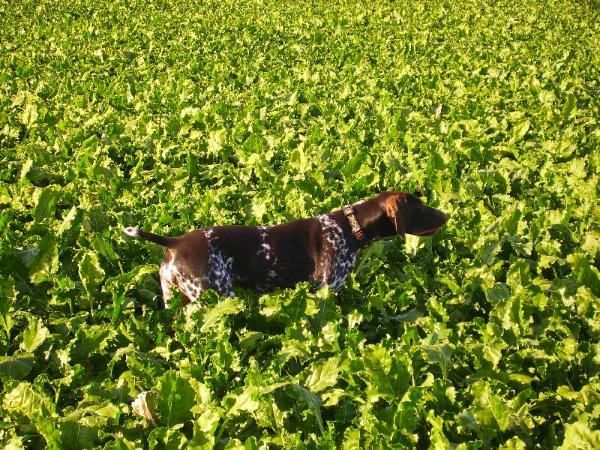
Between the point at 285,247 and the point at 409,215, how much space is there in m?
1.23

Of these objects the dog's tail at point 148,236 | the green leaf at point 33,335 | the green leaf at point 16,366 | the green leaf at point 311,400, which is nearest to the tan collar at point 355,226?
the dog's tail at point 148,236

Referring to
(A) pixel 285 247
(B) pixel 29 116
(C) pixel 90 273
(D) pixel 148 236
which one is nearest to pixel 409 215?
(A) pixel 285 247

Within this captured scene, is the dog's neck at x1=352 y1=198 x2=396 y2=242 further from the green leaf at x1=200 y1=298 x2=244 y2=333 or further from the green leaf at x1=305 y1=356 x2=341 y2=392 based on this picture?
the green leaf at x1=305 y1=356 x2=341 y2=392

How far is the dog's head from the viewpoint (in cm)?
526

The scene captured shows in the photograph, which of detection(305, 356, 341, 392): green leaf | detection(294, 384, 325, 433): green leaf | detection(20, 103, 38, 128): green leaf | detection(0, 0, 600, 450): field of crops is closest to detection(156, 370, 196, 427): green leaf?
detection(0, 0, 600, 450): field of crops

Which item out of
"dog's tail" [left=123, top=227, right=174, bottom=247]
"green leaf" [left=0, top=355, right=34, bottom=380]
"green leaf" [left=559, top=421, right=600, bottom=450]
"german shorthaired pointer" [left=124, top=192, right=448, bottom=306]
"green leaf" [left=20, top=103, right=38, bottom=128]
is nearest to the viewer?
"green leaf" [left=559, top=421, right=600, bottom=450]

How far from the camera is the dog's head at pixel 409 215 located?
17.3 ft

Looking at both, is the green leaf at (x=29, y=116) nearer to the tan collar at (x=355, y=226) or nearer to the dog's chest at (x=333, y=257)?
the dog's chest at (x=333, y=257)

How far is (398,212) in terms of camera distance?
5.25m

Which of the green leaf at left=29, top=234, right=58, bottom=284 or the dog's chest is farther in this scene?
the green leaf at left=29, top=234, right=58, bottom=284

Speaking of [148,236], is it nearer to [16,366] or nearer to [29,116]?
[16,366]

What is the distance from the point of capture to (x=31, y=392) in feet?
12.8

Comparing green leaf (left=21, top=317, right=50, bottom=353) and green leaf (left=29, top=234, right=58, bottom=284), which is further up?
green leaf (left=29, top=234, right=58, bottom=284)

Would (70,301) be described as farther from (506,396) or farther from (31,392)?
(506,396)
